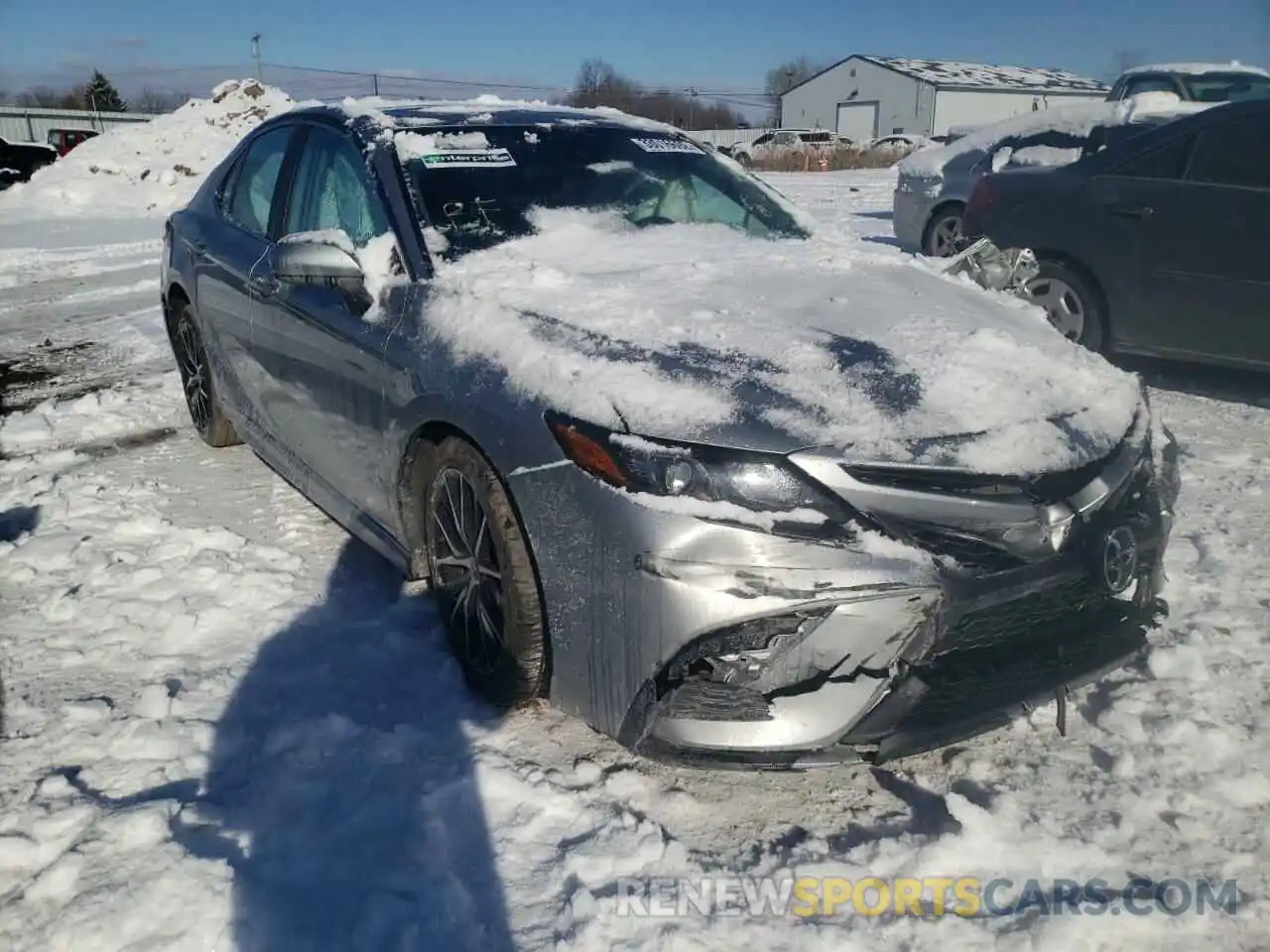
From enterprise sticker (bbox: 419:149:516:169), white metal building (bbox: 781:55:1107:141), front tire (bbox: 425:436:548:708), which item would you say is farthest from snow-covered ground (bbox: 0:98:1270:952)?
white metal building (bbox: 781:55:1107:141)

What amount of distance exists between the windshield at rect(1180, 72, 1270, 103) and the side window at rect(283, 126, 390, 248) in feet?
29.4

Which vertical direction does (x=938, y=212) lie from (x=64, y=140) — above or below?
below

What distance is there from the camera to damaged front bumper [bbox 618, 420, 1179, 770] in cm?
207

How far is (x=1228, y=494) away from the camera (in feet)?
13.8

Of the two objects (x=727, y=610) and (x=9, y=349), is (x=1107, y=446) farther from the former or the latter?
(x=9, y=349)

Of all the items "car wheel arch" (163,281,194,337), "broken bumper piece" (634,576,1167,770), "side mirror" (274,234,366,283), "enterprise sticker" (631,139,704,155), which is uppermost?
"enterprise sticker" (631,139,704,155)

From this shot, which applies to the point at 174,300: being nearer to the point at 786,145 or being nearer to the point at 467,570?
the point at 467,570

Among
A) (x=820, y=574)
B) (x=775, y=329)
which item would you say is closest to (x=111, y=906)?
(x=820, y=574)

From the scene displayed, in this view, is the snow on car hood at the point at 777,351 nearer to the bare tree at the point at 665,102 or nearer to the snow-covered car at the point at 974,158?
the snow-covered car at the point at 974,158

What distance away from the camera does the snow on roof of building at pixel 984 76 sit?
5638 cm

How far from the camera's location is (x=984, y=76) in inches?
2324

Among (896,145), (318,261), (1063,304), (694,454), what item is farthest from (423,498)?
(896,145)

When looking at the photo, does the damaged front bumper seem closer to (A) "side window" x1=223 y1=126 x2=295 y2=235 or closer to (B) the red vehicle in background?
(A) "side window" x1=223 y1=126 x2=295 y2=235

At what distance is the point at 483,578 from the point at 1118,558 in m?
1.59
